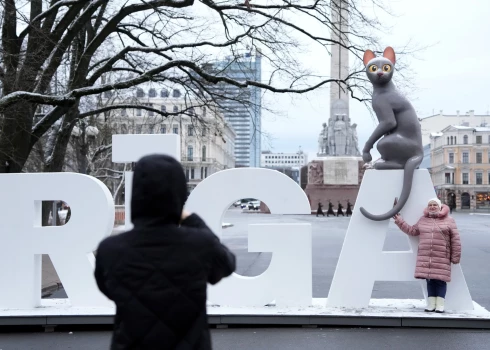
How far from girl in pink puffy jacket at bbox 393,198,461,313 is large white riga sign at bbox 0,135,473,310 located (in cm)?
32

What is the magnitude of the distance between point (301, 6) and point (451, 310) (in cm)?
833

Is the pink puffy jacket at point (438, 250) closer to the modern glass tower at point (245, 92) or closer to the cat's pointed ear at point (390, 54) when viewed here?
the cat's pointed ear at point (390, 54)

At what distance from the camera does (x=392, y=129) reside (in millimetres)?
7723

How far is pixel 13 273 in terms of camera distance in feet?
25.0

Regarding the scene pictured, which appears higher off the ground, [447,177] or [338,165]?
[447,177]

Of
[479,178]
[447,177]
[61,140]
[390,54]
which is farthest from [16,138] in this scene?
[447,177]

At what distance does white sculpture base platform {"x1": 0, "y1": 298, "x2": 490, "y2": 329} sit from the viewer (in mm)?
6934

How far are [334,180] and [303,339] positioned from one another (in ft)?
136

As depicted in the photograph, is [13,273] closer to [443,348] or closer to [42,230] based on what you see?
[42,230]

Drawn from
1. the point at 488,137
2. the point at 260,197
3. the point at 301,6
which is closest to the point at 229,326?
the point at 260,197

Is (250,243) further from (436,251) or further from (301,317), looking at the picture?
(436,251)

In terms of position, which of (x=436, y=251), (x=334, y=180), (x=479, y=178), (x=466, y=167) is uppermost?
(x=466, y=167)

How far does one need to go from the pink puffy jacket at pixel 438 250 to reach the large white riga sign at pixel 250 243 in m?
0.37

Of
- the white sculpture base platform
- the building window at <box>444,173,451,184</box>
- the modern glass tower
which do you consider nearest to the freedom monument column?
the modern glass tower
